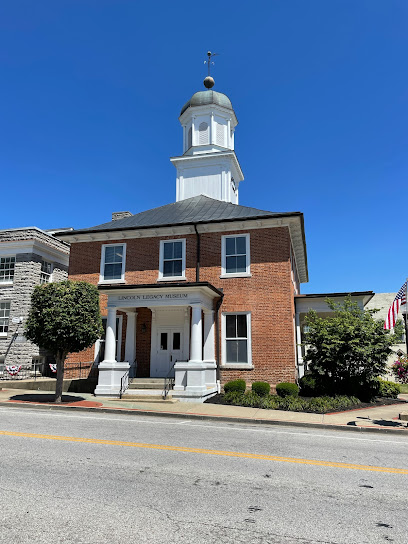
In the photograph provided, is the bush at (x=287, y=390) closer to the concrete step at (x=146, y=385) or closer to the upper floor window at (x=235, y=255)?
the concrete step at (x=146, y=385)

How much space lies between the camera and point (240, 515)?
4.36 m

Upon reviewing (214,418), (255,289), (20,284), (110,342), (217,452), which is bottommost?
(214,418)

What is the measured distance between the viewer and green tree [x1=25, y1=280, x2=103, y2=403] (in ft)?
45.1

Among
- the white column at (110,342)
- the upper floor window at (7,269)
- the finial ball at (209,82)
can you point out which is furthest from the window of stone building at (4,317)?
the finial ball at (209,82)

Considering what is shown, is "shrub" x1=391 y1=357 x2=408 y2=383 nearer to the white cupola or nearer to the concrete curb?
the concrete curb

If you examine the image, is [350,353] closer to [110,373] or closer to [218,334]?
[218,334]

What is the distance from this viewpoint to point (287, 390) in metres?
15.8

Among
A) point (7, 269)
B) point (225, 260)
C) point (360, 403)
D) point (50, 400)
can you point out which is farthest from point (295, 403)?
point (7, 269)

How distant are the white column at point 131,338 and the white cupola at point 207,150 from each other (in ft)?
31.9

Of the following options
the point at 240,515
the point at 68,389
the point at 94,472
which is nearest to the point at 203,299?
the point at 68,389

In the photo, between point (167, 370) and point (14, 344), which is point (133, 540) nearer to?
point (167, 370)

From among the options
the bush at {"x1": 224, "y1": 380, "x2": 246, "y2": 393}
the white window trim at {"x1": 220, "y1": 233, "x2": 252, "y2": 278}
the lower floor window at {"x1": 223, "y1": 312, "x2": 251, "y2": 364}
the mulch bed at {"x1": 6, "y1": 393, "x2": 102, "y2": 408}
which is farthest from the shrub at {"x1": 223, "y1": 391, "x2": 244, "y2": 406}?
the white window trim at {"x1": 220, "y1": 233, "x2": 252, "y2": 278}

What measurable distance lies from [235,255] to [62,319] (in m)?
8.23

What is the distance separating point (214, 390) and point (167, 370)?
8.54ft
